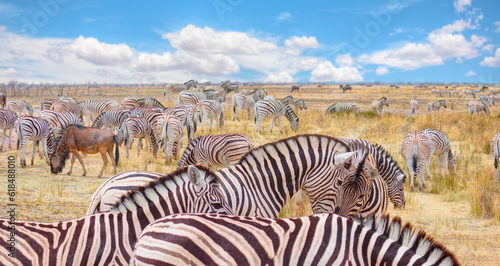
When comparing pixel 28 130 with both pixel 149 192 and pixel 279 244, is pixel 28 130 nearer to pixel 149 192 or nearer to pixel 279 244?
pixel 149 192

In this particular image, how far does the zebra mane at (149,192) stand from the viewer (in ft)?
9.02

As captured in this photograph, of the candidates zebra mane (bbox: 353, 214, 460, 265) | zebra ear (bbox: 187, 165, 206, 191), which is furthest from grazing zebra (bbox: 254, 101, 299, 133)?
zebra mane (bbox: 353, 214, 460, 265)

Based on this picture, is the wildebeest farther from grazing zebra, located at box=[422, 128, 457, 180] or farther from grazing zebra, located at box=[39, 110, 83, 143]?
grazing zebra, located at box=[422, 128, 457, 180]

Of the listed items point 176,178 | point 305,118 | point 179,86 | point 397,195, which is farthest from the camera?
point 179,86

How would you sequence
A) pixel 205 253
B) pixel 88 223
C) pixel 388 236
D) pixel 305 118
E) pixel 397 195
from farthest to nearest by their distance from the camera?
pixel 305 118 < pixel 397 195 < pixel 88 223 < pixel 388 236 < pixel 205 253

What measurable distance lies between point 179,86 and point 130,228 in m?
33.7

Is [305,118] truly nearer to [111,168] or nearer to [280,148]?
[111,168]

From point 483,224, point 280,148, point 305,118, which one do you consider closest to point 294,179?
point 280,148

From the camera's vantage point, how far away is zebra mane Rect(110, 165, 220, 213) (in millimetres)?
2748

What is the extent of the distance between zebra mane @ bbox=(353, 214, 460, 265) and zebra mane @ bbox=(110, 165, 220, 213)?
4.38 feet

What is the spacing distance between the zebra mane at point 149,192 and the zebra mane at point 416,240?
1335 millimetres

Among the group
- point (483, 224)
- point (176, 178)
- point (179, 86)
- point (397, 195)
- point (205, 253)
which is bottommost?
point (483, 224)

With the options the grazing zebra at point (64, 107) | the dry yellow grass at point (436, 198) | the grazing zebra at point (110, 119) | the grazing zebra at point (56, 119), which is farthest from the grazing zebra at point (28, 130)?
the grazing zebra at point (64, 107)

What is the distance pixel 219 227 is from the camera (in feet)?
6.63
